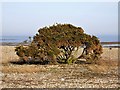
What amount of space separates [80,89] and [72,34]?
509 inches

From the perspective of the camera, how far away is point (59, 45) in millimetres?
26094

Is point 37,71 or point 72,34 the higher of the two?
point 72,34

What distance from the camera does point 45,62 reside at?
2669cm

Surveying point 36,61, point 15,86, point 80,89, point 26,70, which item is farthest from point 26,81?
point 36,61

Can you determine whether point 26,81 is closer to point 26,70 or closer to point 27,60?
point 26,70

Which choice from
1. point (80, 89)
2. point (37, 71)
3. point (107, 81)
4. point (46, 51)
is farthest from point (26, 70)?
point (80, 89)

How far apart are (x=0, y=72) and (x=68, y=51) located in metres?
7.89

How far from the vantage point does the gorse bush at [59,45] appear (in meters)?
26.1

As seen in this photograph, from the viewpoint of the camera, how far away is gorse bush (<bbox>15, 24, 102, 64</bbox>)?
26125 millimetres

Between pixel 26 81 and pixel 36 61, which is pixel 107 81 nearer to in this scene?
pixel 26 81

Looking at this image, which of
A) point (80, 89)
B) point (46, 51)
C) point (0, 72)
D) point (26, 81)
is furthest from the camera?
point (46, 51)

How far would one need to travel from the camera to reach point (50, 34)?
26.6 meters

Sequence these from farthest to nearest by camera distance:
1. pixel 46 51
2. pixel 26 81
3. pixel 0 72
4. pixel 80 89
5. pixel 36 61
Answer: pixel 36 61
pixel 46 51
pixel 0 72
pixel 26 81
pixel 80 89

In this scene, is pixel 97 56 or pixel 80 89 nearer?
pixel 80 89
